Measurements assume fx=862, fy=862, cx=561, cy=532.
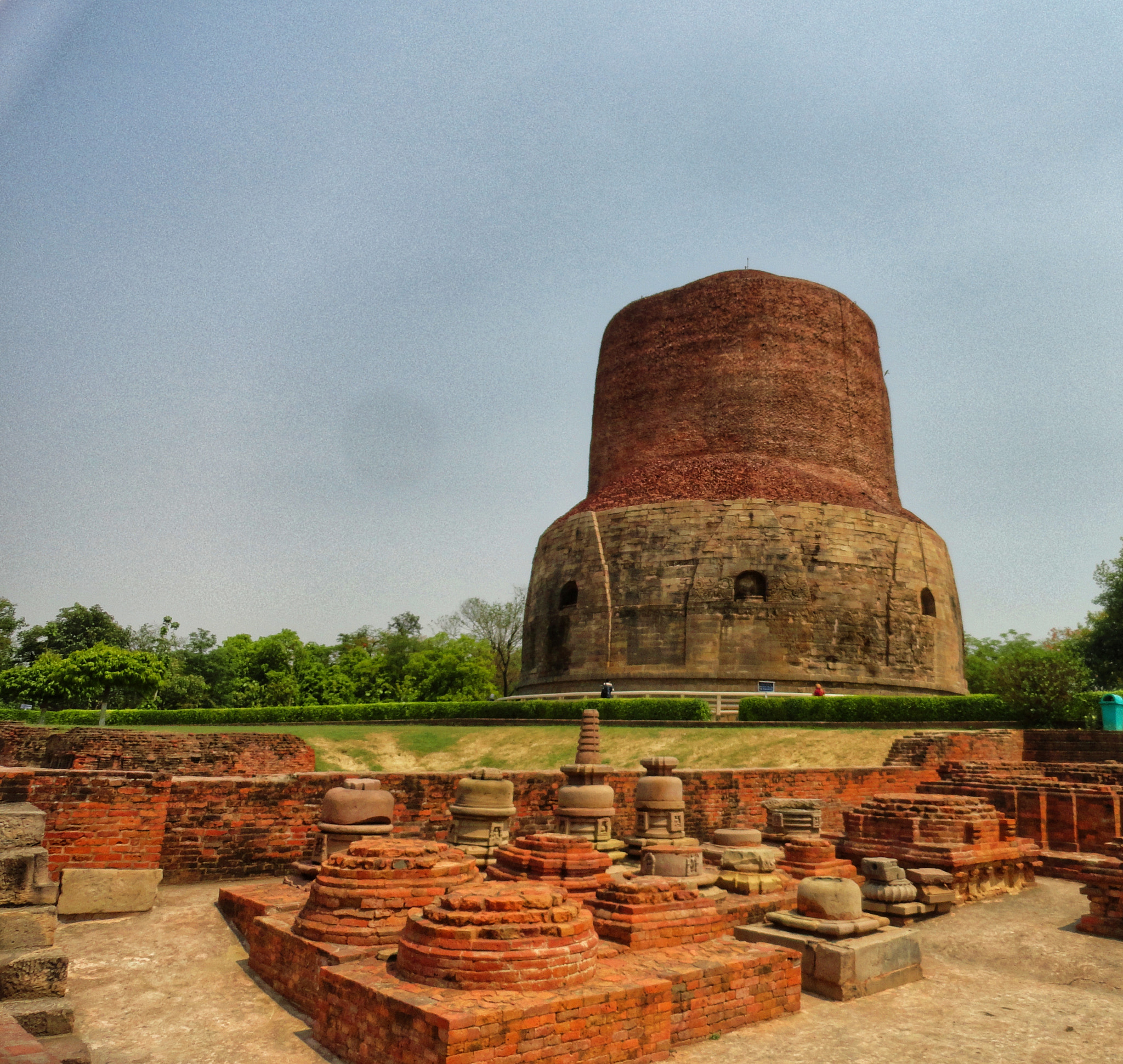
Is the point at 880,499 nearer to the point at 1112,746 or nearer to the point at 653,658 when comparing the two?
the point at 653,658

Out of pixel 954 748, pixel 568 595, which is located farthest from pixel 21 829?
pixel 568 595

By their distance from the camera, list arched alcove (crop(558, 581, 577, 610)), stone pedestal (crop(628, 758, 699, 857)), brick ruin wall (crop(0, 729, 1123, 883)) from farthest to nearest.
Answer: arched alcove (crop(558, 581, 577, 610)) < stone pedestal (crop(628, 758, 699, 857)) < brick ruin wall (crop(0, 729, 1123, 883))

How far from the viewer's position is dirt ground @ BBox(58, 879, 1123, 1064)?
4164 mm

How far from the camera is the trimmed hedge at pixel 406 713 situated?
16078mm

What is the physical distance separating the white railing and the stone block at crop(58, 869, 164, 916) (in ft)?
38.5

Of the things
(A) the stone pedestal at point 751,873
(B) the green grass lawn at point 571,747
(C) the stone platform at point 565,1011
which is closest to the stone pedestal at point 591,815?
(A) the stone pedestal at point 751,873

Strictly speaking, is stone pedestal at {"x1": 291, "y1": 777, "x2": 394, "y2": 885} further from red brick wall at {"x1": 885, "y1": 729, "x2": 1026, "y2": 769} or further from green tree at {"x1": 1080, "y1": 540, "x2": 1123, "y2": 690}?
green tree at {"x1": 1080, "y1": 540, "x2": 1123, "y2": 690}

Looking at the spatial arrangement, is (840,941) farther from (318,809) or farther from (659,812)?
(318,809)

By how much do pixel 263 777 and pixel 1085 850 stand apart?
8.57 m

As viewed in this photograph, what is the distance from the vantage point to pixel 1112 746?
12.6m

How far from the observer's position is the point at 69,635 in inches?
1555

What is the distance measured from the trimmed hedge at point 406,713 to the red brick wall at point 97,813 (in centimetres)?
1063

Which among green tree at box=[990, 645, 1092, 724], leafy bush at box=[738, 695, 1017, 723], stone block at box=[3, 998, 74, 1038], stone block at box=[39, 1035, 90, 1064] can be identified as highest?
green tree at box=[990, 645, 1092, 724]

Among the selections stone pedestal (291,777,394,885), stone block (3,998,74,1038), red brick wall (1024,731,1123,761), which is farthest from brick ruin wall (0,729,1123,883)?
stone block (3,998,74,1038)
